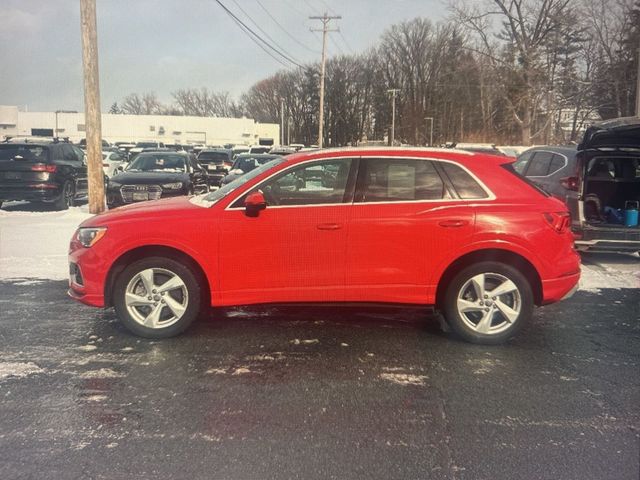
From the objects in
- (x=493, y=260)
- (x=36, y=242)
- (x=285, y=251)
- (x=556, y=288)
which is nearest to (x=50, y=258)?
(x=36, y=242)

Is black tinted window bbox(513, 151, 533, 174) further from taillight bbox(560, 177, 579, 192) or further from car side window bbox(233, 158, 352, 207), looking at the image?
car side window bbox(233, 158, 352, 207)

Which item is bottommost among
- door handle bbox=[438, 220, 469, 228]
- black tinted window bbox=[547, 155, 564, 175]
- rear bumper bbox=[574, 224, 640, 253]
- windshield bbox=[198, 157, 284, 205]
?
rear bumper bbox=[574, 224, 640, 253]

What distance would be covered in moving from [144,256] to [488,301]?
3.04 meters

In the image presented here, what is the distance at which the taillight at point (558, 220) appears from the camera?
5016 mm

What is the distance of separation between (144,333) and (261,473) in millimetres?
2472

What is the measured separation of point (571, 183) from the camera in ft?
28.0

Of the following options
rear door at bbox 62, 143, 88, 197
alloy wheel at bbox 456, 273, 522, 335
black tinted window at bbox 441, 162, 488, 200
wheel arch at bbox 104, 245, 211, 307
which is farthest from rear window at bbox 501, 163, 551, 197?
rear door at bbox 62, 143, 88, 197

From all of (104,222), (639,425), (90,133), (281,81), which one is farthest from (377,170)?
(281,81)

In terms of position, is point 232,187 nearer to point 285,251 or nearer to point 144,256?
point 285,251

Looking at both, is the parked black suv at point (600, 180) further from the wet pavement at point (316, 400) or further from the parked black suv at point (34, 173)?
the parked black suv at point (34, 173)

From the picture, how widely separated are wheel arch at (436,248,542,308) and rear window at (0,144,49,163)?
12635mm

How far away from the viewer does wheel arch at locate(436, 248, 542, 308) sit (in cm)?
504

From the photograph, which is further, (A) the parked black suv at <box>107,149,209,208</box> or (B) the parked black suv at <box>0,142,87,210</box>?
(B) the parked black suv at <box>0,142,87,210</box>

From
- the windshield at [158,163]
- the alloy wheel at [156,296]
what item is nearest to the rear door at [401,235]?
the alloy wheel at [156,296]
